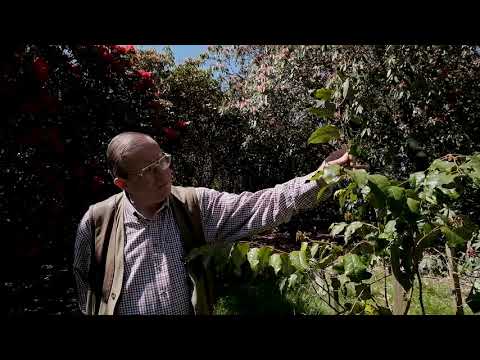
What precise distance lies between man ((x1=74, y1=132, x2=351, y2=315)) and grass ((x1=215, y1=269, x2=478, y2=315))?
232 cm

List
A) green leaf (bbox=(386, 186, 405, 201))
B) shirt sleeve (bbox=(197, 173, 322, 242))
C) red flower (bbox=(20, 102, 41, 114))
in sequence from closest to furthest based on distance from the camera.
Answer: green leaf (bbox=(386, 186, 405, 201)), shirt sleeve (bbox=(197, 173, 322, 242)), red flower (bbox=(20, 102, 41, 114))

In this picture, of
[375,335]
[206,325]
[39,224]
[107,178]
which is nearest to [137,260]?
[206,325]

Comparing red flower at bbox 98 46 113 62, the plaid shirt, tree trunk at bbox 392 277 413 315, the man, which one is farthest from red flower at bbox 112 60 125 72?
tree trunk at bbox 392 277 413 315

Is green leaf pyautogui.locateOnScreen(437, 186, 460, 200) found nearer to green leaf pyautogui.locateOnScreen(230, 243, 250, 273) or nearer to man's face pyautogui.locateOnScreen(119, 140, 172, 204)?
green leaf pyautogui.locateOnScreen(230, 243, 250, 273)

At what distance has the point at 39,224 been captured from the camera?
3838 mm

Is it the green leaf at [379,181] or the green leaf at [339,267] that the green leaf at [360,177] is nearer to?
the green leaf at [379,181]

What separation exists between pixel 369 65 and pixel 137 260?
401 cm

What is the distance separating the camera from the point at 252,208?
4.76ft

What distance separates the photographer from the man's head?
4.84 ft

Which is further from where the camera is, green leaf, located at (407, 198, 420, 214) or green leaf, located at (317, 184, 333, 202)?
green leaf, located at (317, 184, 333, 202)

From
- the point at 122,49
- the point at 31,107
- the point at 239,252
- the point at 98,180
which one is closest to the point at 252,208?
A: the point at 239,252

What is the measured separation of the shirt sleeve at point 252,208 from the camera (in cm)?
136

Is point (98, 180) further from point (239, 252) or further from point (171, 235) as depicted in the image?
point (239, 252)

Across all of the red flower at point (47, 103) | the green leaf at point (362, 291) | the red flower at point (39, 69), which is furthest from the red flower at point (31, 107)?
the green leaf at point (362, 291)
